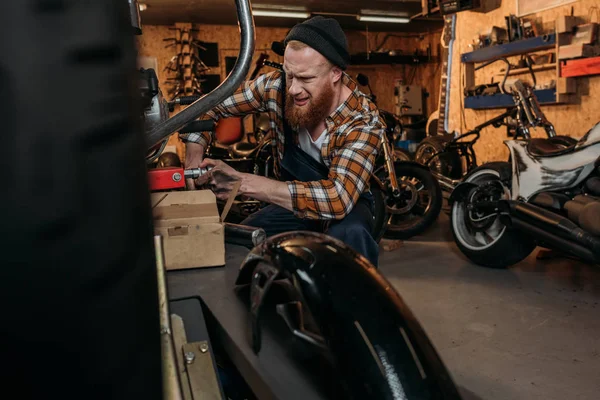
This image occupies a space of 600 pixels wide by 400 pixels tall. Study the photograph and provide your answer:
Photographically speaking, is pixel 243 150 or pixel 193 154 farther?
pixel 243 150

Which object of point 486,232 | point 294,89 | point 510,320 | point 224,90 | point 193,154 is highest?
point 294,89

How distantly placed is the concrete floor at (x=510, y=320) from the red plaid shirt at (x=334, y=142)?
709 mm

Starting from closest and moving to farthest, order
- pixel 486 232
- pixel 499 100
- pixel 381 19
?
pixel 486 232
pixel 499 100
pixel 381 19

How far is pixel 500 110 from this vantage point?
227 inches

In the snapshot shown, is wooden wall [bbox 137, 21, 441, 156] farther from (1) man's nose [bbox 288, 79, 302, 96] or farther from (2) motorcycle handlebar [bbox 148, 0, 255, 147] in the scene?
(2) motorcycle handlebar [bbox 148, 0, 255, 147]

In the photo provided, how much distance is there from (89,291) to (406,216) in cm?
370

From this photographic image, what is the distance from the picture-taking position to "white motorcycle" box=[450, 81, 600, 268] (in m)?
2.26

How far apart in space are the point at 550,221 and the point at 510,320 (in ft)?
1.76

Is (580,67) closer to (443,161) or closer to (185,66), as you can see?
(443,161)

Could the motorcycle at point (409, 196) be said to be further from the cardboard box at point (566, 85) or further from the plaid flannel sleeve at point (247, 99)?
the cardboard box at point (566, 85)

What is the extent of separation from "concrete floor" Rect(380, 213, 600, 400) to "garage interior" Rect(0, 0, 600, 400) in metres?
0.01

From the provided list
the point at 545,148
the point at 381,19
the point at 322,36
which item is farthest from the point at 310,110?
the point at 381,19

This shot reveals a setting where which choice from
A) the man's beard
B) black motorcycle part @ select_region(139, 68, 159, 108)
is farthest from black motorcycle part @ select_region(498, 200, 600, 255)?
black motorcycle part @ select_region(139, 68, 159, 108)

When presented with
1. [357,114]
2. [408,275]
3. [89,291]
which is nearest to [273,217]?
[357,114]
